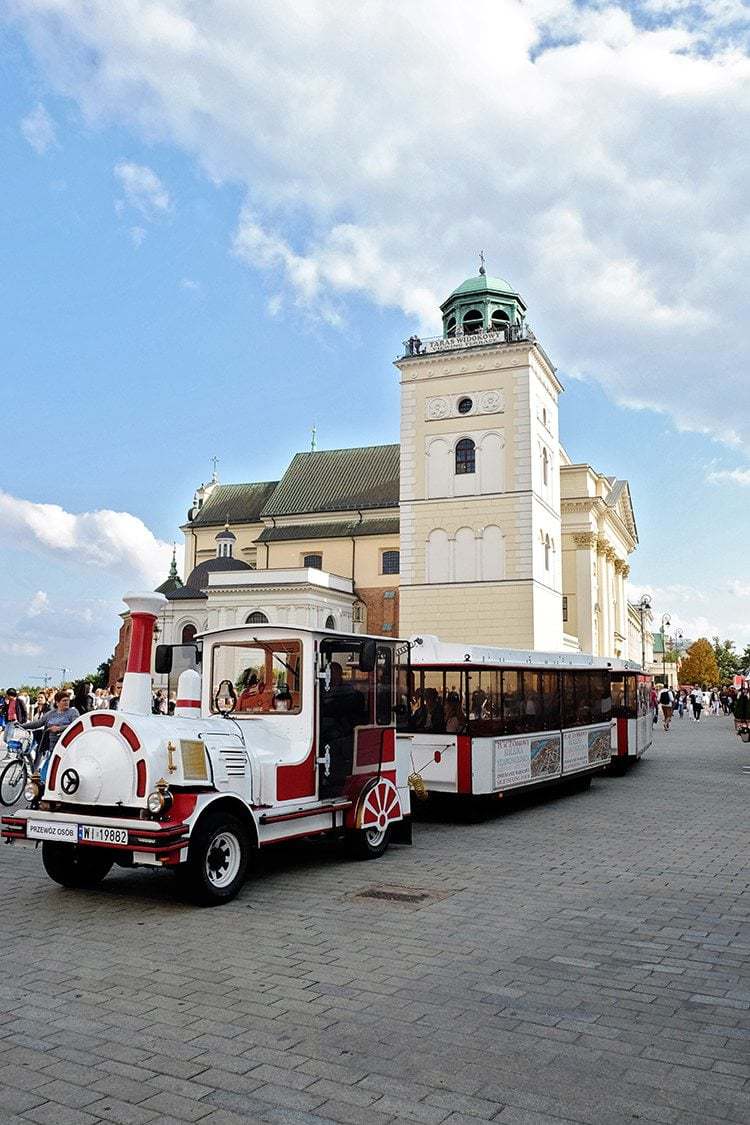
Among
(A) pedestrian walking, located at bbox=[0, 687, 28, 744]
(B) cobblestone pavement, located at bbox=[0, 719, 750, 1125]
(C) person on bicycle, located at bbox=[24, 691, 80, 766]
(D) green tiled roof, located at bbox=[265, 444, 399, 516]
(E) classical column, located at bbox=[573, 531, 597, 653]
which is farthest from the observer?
(D) green tiled roof, located at bbox=[265, 444, 399, 516]

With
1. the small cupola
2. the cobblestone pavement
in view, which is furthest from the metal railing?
the cobblestone pavement

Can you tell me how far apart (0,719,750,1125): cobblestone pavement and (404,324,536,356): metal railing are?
4046 cm

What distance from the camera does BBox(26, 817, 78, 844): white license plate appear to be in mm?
8078

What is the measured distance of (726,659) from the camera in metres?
135

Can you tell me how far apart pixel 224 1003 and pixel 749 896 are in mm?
5332

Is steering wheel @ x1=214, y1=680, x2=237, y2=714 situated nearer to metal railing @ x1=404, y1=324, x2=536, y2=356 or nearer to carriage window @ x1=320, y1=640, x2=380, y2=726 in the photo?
carriage window @ x1=320, y1=640, x2=380, y2=726

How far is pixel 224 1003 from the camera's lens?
5680 mm

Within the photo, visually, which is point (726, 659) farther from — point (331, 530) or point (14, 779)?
point (14, 779)

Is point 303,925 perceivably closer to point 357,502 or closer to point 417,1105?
point 417,1105

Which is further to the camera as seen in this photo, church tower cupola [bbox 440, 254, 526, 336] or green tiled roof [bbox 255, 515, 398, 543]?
green tiled roof [bbox 255, 515, 398, 543]

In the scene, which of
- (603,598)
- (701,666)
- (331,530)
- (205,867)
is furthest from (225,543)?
(701,666)

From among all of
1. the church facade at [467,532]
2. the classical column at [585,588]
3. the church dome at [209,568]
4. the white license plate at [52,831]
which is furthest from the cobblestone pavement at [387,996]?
the church dome at [209,568]

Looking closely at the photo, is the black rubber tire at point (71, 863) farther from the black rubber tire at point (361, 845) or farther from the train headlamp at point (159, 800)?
the black rubber tire at point (361, 845)

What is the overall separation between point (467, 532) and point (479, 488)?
2290 millimetres
